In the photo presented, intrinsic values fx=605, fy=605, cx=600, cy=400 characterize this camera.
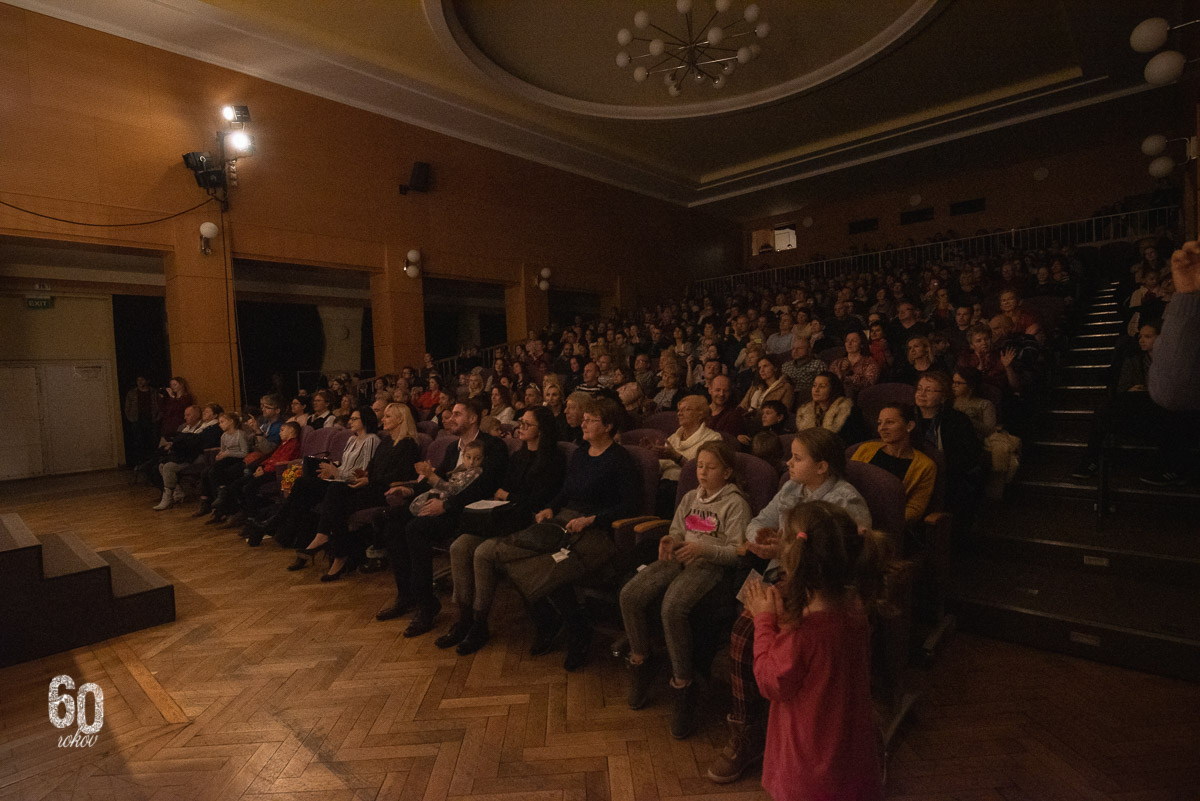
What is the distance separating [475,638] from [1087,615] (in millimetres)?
2563

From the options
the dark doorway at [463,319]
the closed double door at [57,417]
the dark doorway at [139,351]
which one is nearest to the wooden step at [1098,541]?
the dark doorway at [139,351]

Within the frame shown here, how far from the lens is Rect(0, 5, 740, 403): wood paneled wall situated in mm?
6160

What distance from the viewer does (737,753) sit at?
1841 mm

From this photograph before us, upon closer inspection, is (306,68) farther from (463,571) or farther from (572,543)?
(572,543)

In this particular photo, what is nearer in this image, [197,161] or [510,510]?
[510,510]

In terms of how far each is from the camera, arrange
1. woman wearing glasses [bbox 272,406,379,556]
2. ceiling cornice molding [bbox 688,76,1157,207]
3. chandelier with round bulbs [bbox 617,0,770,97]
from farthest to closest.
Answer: ceiling cornice molding [bbox 688,76,1157,207]
chandelier with round bulbs [bbox 617,0,770,97]
woman wearing glasses [bbox 272,406,379,556]

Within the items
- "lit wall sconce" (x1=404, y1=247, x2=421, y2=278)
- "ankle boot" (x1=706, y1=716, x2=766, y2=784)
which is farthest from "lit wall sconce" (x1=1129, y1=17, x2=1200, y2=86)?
"lit wall sconce" (x1=404, y1=247, x2=421, y2=278)

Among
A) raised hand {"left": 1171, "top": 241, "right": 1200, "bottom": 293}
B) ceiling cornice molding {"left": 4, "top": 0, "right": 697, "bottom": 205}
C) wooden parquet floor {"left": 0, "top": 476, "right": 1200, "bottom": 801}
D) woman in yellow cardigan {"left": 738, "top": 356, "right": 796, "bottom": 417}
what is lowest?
wooden parquet floor {"left": 0, "top": 476, "right": 1200, "bottom": 801}

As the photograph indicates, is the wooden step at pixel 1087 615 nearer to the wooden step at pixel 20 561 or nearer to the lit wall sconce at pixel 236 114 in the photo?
the wooden step at pixel 20 561

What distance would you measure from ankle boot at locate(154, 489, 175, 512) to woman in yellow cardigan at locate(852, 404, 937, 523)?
6.41 metres

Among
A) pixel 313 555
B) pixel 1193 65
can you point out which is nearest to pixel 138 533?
pixel 313 555

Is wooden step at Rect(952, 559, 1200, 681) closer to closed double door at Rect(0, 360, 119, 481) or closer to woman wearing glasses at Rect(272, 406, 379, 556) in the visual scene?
woman wearing glasses at Rect(272, 406, 379, 556)

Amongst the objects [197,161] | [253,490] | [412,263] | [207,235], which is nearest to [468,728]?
[253,490]

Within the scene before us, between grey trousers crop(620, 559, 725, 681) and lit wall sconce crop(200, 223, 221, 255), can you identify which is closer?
grey trousers crop(620, 559, 725, 681)
